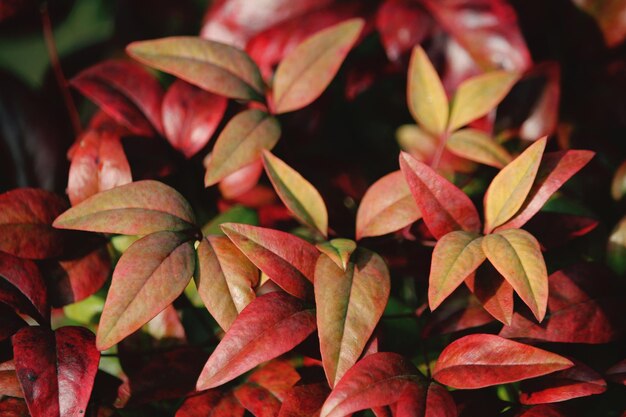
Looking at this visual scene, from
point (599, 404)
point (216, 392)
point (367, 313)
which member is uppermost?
point (367, 313)

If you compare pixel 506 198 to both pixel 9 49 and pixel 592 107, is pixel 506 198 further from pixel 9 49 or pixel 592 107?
pixel 9 49

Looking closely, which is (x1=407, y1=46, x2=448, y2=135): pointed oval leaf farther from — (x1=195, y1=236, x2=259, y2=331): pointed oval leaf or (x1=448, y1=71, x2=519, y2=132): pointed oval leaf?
(x1=195, y1=236, x2=259, y2=331): pointed oval leaf

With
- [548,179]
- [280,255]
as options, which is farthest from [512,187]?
[280,255]

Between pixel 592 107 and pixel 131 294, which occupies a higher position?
pixel 131 294

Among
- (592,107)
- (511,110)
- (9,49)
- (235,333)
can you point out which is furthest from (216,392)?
(9,49)

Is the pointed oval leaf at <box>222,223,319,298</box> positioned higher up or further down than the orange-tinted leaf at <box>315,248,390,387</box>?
higher up

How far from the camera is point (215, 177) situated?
0.71m

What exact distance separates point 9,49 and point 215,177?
0.82 meters

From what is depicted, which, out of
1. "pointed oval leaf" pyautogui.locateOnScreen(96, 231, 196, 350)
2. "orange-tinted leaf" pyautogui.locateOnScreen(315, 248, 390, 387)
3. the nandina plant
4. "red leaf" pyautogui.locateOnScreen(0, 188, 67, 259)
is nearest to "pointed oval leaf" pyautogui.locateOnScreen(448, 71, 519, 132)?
the nandina plant

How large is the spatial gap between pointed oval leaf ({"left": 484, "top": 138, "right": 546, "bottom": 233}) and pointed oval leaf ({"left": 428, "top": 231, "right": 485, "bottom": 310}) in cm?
4

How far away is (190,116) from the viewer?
0.86 m

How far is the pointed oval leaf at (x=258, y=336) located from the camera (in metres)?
0.58

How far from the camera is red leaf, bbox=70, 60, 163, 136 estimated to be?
86 centimetres

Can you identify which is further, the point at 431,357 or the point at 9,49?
the point at 9,49
